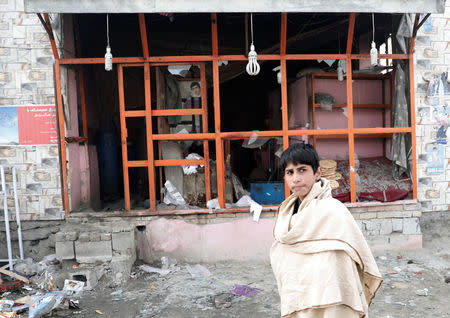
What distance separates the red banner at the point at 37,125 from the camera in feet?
17.8

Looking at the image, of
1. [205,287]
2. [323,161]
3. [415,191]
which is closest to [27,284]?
[205,287]

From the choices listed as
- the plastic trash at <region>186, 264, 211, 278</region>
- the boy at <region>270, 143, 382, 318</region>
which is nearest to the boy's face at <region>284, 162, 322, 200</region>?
the boy at <region>270, 143, 382, 318</region>

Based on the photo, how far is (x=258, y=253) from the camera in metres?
5.45

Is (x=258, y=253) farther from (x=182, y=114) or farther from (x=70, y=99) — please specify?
(x=70, y=99)

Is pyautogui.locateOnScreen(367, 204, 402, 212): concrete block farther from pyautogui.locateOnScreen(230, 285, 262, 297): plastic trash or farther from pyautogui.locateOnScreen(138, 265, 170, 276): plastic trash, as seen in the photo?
pyautogui.locateOnScreen(138, 265, 170, 276): plastic trash

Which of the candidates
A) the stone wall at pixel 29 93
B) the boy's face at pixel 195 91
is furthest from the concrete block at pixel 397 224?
the stone wall at pixel 29 93

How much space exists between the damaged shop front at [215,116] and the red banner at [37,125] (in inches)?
6.5

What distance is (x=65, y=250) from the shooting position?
4.84 m

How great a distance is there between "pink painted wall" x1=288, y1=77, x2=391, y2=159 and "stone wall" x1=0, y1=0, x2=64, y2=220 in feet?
14.6

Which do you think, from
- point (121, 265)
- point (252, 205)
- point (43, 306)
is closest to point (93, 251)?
point (121, 265)

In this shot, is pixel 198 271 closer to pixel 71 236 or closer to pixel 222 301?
pixel 222 301

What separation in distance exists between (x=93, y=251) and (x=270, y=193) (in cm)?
284

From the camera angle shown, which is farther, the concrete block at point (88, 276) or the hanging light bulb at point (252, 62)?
A: the hanging light bulb at point (252, 62)

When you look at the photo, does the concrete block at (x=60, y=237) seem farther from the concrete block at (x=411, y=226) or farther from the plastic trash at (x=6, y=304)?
the concrete block at (x=411, y=226)
